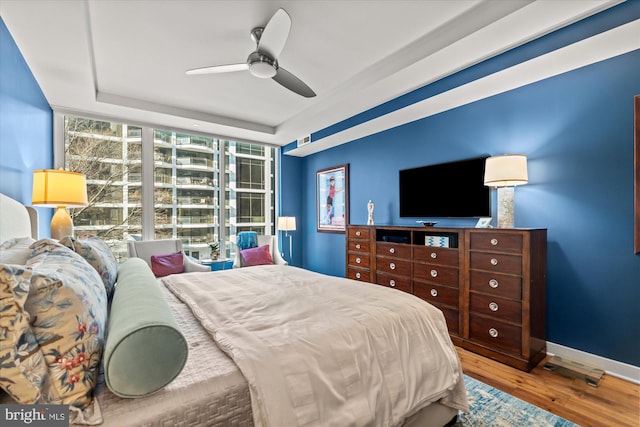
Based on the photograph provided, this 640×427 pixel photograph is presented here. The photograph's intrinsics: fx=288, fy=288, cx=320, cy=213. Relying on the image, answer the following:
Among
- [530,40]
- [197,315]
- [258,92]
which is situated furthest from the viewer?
[258,92]

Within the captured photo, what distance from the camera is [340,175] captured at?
495 centimetres

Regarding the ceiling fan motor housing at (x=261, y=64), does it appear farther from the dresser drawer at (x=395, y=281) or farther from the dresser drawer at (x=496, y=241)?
the dresser drawer at (x=395, y=281)

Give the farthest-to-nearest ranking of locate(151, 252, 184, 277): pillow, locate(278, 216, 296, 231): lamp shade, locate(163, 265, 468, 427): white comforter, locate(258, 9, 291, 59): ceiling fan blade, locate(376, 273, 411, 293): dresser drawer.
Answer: locate(278, 216, 296, 231): lamp shade → locate(151, 252, 184, 277): pillow → locate(376, 273, 411, 293): dresser drawer → locate(258, 9, 291, 59): ceiling fan blade → locate(163, 265, 468, 427): white comforter

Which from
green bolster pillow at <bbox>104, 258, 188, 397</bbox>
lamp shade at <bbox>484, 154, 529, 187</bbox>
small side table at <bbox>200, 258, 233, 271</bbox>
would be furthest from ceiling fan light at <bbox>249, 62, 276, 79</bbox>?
small side table at <bbox>200, 258, 233, 271</bbox>

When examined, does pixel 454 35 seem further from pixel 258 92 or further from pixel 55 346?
pixel 55 346

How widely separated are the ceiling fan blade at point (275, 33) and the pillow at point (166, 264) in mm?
2761

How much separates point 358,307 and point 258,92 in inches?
114

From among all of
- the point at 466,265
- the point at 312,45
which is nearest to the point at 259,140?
the point at 312,45

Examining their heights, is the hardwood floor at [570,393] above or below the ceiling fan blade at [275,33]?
below

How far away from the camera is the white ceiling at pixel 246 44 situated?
204cm

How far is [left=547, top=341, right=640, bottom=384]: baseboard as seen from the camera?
2.14m

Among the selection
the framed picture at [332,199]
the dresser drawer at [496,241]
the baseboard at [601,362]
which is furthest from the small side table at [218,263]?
the baseboard at [601,362]

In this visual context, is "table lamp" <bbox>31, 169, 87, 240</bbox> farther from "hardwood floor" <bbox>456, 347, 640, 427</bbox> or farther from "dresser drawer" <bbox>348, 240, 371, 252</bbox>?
"hardwood floor" <bbox>456, 347, 640, 427</bbox>

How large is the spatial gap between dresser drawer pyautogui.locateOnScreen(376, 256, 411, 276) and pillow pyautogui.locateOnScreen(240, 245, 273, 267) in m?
1.73
